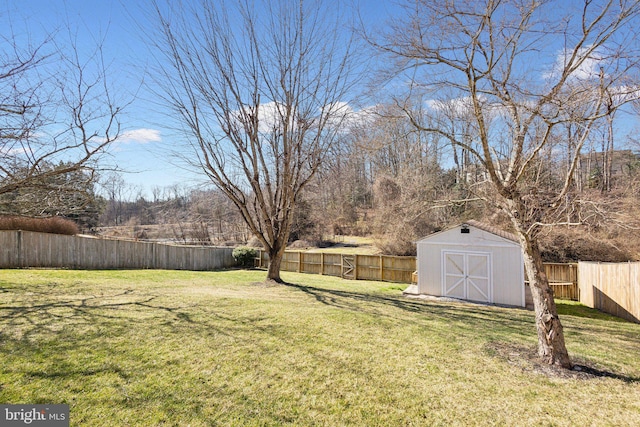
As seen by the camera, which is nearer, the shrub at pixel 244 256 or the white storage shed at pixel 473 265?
the white storage shed at pixel 473 265

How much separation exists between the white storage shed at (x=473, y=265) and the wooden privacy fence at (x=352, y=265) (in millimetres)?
3364

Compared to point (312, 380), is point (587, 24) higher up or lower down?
higher up

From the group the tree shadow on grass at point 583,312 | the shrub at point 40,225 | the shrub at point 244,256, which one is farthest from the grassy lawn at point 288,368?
the shrub at point 244,256

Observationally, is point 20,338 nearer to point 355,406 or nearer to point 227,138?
point 355,406

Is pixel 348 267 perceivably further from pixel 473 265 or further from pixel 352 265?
pixel 473 265

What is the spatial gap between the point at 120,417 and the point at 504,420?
3.16 m

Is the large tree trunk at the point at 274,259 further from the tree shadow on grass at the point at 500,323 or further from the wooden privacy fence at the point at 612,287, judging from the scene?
the wooden privacy fence at the point at 612,287

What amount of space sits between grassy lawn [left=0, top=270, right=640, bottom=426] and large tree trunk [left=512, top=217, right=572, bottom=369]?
0.24m

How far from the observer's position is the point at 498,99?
488 centimetres

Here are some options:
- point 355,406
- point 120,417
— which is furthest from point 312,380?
point 120,417

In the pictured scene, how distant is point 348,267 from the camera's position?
53.8ft

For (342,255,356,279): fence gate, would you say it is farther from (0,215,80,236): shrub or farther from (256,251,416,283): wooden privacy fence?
(0,215,80,236): shrub

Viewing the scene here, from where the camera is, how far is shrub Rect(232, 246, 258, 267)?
719 inches

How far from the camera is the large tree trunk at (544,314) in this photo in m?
4.06
